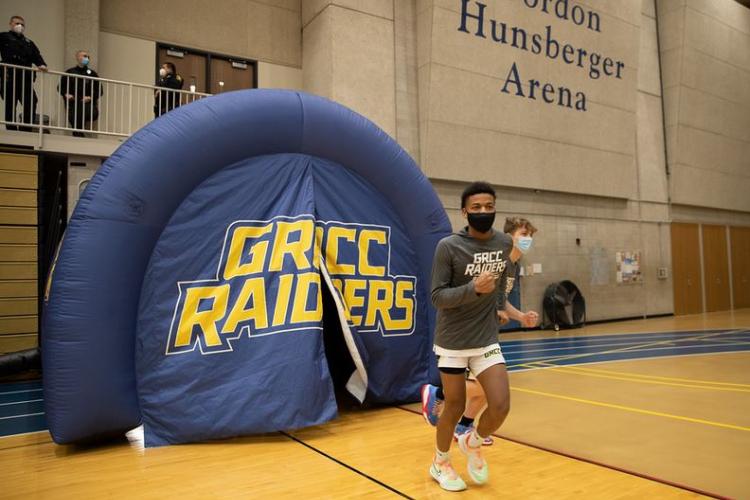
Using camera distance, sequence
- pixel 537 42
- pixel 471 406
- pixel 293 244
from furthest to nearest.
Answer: pixel 537 42 < pixel 293 244 < pixel 471 406

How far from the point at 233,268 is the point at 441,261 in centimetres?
197

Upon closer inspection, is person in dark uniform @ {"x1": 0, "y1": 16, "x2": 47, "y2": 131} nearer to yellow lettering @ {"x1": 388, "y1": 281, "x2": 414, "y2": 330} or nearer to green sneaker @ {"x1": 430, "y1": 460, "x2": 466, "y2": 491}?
yellow lettering @ {"x1": 388, "y1": 281, "x2": 414, "y2": 330}

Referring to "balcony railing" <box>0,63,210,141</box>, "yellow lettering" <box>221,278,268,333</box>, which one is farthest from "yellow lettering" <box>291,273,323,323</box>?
"balcony railing" <box>0,63,210,141</box>

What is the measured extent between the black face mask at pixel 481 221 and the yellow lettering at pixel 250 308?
78.6 inches

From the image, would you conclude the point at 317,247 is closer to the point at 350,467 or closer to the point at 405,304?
the point at 405,304

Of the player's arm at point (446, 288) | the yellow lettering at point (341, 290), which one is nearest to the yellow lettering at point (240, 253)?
the yellow lettering at point (341, 290)

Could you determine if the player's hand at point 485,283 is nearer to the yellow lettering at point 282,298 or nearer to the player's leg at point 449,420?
the player's leg at point 449,420

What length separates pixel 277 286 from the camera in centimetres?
424

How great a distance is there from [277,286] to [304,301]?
9.7 inches

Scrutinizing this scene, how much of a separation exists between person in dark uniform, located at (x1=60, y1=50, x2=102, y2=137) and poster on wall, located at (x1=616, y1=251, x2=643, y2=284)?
1232 cm

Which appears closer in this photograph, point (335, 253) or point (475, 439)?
point (475, 439)

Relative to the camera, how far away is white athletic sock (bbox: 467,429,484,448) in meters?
2.91

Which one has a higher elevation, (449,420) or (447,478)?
(449,420)

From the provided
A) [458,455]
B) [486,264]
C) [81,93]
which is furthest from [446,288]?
[81,93]
